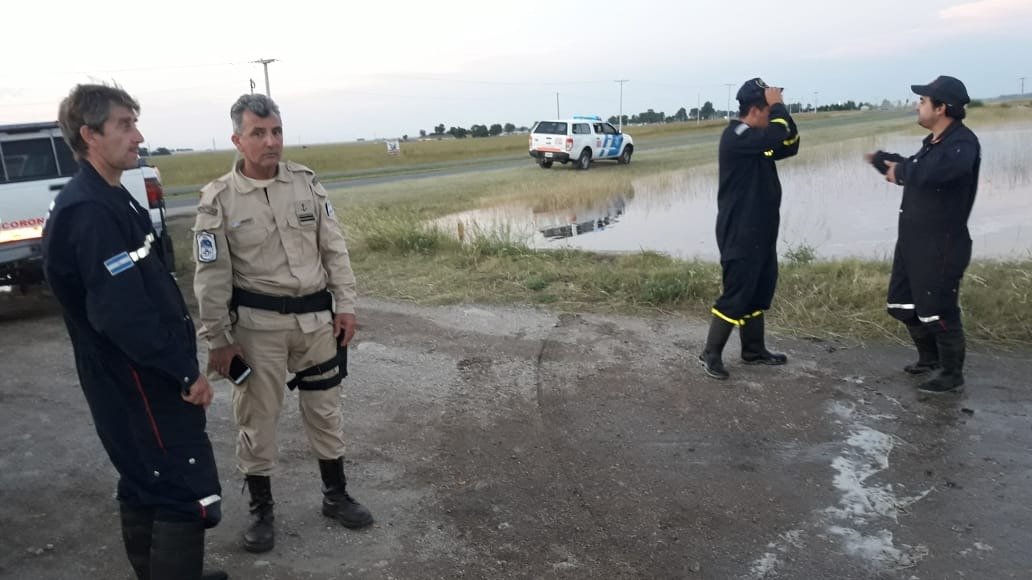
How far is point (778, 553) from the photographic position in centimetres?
324

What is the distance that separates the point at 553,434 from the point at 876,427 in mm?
1923

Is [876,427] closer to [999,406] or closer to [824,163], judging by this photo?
[999,406]

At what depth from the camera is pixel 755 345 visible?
5.56 meters

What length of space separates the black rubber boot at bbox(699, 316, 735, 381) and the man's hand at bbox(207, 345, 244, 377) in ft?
11.0

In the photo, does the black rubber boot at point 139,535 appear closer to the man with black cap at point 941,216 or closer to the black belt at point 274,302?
the black belt at point 274,302

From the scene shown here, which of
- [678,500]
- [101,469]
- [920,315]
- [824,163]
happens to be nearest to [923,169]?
[920,315]

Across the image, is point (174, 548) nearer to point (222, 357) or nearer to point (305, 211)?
point (222, 357)

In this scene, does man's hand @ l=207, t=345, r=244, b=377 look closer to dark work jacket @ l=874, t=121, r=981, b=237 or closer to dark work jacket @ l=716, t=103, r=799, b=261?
dark work jacket @ l=716, t=103, r=799, b=261

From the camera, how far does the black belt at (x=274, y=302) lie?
10.7ft

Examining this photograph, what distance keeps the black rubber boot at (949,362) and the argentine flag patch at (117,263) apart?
Answer: 15.5ft

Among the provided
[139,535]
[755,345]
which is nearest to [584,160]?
[755,345]

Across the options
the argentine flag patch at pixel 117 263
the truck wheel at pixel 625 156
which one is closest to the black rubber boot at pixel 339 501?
the argentine flag patch at pixel 117 263

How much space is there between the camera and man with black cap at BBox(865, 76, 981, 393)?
15.5 ft

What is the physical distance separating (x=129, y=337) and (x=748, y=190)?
4.06 m
